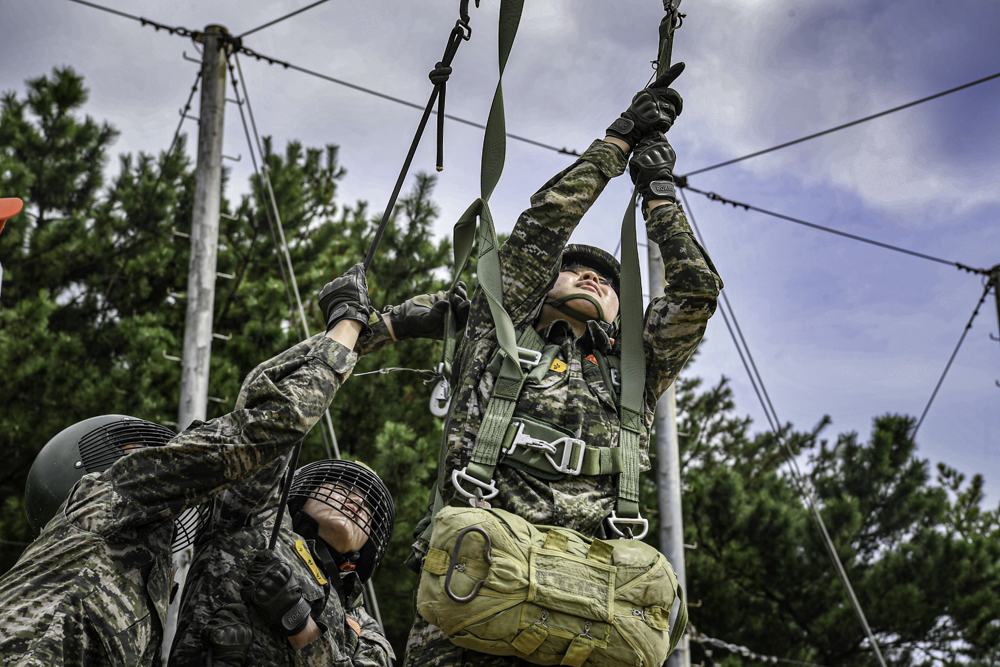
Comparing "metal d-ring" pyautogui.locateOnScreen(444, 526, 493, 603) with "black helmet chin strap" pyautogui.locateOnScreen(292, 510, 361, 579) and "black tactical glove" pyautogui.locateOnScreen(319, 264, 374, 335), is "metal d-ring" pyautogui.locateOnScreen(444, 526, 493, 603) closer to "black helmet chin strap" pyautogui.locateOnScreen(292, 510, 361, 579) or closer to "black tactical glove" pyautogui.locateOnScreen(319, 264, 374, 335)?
"black tactical glove" pyautogui.locateOnScreen(319, 264, 374, 335)

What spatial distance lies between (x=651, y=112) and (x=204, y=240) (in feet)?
17.3

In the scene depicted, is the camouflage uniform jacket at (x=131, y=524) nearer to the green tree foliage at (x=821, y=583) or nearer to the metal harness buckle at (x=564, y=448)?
the metal harness buckle at (x=564, y=448)

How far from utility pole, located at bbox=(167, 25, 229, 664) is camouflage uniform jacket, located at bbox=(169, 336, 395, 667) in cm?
309

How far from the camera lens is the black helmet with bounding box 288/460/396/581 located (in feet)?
12.1

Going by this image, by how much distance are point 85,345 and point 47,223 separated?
162 centimetres

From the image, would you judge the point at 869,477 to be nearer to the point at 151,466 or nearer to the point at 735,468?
the point at 735,468

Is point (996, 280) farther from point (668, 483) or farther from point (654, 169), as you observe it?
point (654, 169)

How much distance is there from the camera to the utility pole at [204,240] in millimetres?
6668

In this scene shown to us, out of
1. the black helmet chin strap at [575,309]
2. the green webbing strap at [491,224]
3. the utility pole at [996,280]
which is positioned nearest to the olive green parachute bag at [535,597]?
the green webbing strap at [491,224]

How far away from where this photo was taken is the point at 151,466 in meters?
2.41

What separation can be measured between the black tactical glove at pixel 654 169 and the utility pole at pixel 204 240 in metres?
4.73

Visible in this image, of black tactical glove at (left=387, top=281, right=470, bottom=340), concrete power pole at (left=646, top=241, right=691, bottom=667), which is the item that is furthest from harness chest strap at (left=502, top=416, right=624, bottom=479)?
concrete power pole at (left=646, top=241, right=691, bottom=667)

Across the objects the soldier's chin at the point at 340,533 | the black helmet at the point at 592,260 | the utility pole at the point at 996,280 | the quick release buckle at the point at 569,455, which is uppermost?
the utility pole at the point at 996,280

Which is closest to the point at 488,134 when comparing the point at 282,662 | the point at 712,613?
the point at 282,662
